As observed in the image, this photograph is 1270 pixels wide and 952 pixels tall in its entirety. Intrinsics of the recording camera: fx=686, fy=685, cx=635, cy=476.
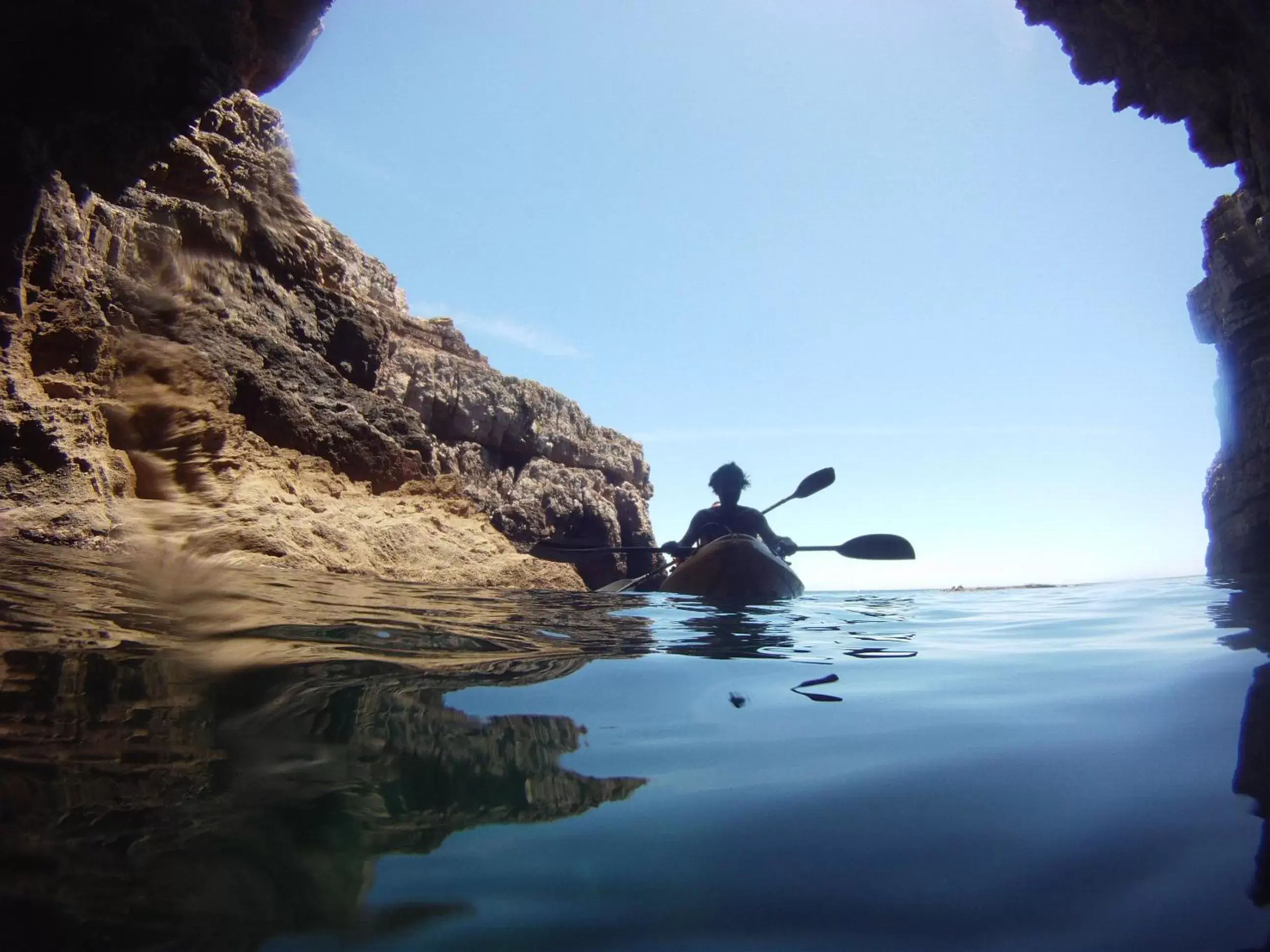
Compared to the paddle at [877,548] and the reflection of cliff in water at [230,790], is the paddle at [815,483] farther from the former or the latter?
the reflection of cliff in water at [230,790]

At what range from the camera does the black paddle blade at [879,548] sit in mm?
7613

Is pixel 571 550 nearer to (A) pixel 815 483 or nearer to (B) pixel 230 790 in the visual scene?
(A) pixel 815 483

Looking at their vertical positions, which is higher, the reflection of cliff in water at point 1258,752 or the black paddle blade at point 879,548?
the black paddle blade at point 879,548

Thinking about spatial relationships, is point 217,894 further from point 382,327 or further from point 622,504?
point 622,504

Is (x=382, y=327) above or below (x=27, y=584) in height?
above

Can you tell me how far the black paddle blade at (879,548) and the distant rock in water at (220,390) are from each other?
3.29 meters

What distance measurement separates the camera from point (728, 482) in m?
8.68

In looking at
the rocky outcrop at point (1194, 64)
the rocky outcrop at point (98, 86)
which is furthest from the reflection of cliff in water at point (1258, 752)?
the rocky outcrop at point (98, 86)

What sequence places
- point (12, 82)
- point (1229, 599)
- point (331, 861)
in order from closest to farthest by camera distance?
point (331, 861) → point (12, 82) → point (1229, 599)

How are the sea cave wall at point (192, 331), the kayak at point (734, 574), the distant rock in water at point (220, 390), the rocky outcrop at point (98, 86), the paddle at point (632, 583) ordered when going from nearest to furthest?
the rocky outcrop at point (98, 86) → the sea cave wall at point (192, 331) → the distant rock in water at point (220, 390) → the kayak at point (734, 574) → the paddle at point (632, 583)

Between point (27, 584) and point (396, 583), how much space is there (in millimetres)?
1773

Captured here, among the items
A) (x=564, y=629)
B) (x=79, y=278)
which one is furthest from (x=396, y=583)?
(x=79, y=278)

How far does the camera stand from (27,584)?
2.36m

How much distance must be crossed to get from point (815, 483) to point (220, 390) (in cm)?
680
